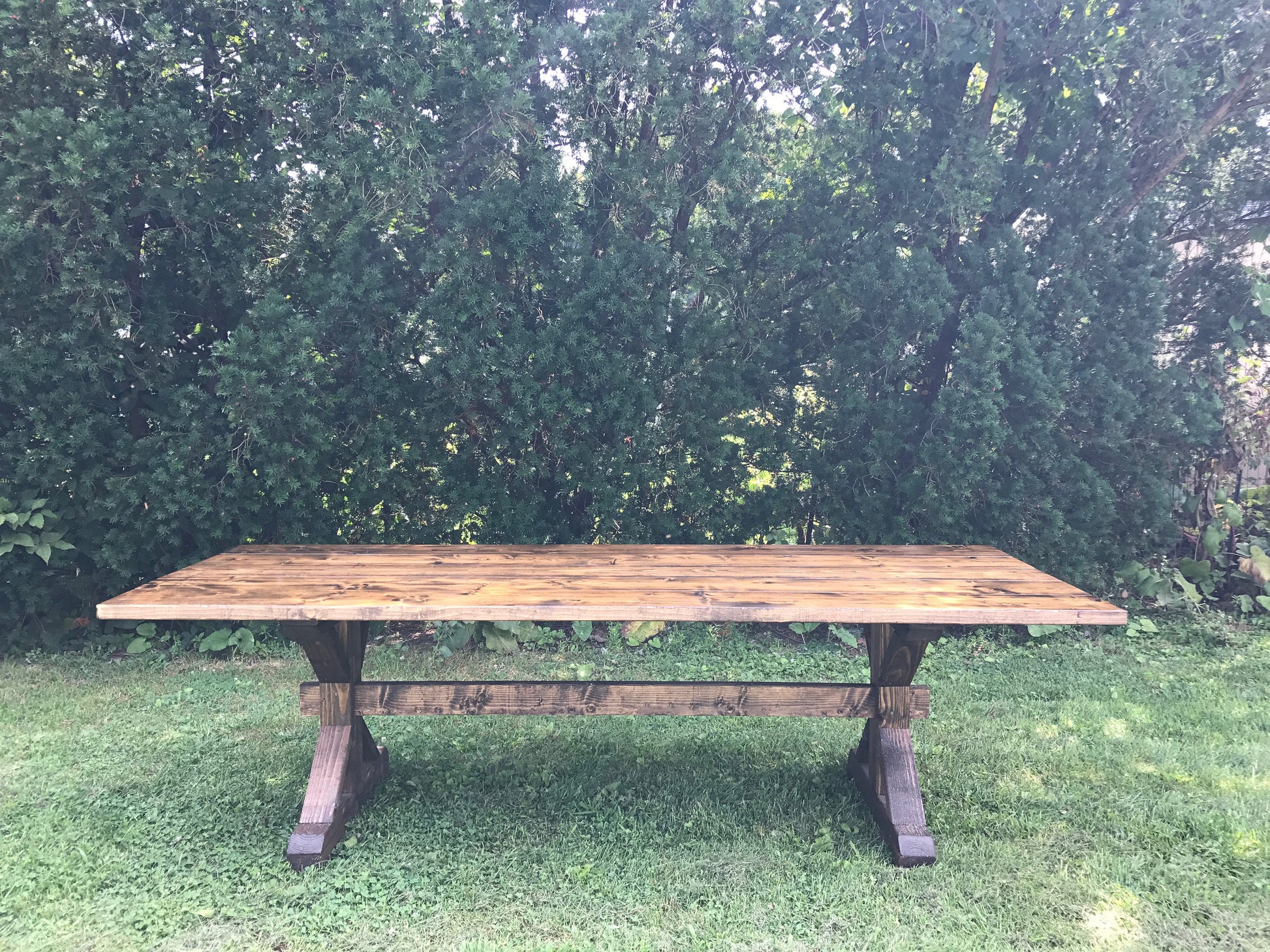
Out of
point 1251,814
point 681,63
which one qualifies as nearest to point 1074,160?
point 681,63

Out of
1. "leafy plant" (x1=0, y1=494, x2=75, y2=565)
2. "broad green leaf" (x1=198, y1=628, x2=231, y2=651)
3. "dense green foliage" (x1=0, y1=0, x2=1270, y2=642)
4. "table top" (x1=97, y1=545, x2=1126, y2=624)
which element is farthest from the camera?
"broad green leaf" (x1=198, y1=628, x2=231, y2=651)

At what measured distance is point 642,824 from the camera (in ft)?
8.72

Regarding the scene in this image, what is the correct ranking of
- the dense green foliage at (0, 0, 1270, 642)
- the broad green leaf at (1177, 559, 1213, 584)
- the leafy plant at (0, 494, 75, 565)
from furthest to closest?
the broad green leaf at (1177, 559, 1213, 584), the leafy plant at (0, 494, 75, 565), the dense green foliage at (0, 0, 1270, 642)

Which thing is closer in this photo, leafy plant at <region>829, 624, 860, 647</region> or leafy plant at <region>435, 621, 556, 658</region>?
leafy plant at <region>435, 621, 556, 658</region>

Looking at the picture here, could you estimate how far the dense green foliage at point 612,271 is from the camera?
12.1 feet

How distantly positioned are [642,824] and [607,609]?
94 centimetres

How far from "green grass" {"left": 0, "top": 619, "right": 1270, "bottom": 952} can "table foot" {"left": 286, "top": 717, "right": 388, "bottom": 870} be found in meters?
0.06

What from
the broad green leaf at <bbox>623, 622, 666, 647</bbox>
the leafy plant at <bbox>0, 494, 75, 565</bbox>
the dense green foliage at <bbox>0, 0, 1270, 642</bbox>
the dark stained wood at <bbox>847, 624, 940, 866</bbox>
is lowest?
the broad green leaf at <bbox>623, 622, 666, 647</bbox>

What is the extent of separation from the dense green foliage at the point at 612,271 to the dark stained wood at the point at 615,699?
1532 mm

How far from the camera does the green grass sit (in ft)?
7.09

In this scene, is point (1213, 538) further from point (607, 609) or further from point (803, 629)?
point (607, 609)

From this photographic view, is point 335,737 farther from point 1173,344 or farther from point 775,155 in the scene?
point 1173,344

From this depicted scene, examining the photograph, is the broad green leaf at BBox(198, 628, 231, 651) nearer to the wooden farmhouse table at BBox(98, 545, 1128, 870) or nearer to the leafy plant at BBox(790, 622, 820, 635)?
the wooden farmhouse table at BBox(98, 545, 1128, 870)

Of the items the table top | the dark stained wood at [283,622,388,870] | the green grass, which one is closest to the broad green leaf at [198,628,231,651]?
the green grass
